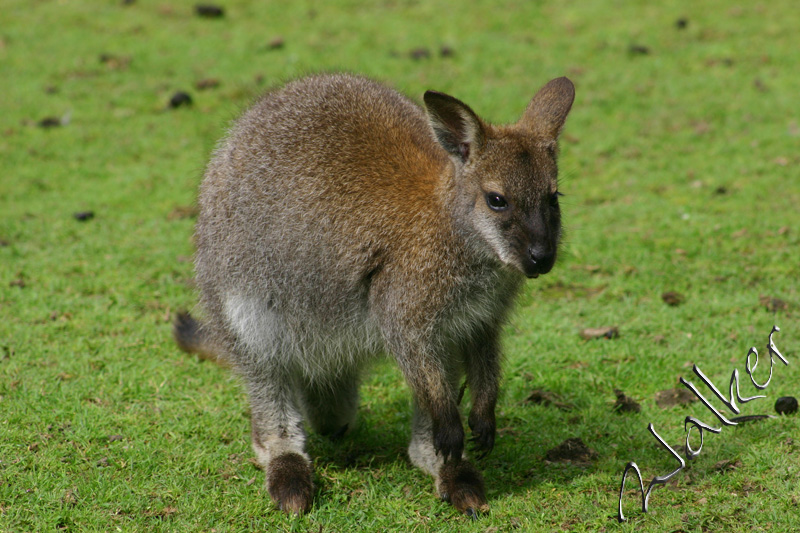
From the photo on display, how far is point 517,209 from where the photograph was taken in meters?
3.46

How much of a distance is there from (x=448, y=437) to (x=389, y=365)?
1032 mm

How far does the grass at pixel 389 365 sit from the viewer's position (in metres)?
3.90

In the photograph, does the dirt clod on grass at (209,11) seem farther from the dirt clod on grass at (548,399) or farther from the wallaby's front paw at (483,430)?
the wallaby's front paw at (483,430)

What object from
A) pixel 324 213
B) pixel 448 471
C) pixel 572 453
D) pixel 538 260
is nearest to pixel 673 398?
pixel 572 453

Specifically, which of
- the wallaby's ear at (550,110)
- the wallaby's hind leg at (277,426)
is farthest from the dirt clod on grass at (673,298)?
the wallaby's hind leg at (277,426)

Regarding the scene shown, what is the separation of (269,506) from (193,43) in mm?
7155

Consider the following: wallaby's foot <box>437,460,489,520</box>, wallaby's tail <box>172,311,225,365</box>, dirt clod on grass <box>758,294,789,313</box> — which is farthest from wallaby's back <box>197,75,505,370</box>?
dirt clod on grass <box>758,294,789,313</box>

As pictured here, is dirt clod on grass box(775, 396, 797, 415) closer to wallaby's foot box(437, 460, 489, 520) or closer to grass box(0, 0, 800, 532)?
grass box(0, 0, 800, 532)

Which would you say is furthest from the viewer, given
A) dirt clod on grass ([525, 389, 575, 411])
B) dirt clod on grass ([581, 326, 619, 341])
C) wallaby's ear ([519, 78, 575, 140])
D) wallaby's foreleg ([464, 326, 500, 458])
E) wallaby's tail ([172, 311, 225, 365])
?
dirt clod on grass ([581, 326, 619, 341])

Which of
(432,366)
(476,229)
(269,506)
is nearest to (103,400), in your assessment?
(269,506)

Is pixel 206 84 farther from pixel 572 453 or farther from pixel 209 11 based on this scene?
pixel 572 453

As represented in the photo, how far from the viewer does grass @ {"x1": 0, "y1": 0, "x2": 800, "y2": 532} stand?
390 centimetres

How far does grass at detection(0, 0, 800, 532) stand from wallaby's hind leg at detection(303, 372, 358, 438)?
113mm

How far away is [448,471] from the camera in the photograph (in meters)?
3.98
